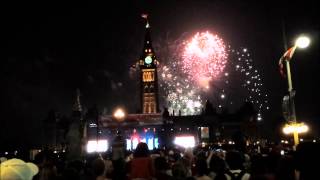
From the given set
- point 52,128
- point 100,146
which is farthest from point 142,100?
point 100,146

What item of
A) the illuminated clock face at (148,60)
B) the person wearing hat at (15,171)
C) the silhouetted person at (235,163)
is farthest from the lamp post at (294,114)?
the illuminated clock face at (148,60)

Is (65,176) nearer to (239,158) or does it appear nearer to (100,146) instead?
(239,158)

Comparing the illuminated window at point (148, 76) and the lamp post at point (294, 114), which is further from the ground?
the illuminated window at point (148, 76)

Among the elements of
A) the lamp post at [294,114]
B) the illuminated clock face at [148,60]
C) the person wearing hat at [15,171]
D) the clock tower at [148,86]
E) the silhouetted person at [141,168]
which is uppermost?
the illuminated clock face at [148,60]

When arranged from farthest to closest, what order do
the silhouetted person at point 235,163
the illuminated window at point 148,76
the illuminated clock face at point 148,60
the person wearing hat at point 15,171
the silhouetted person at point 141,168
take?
the illuminated clock face at point 148,60, the illuminated window at point 148,76, the silhouetted person at point 141,168, the silhouetted person at point 235,163, the person wearing hat at point 15,171

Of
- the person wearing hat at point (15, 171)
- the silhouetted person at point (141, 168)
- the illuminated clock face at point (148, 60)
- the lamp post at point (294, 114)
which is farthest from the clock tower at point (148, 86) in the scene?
the person wearing hat at point (15, 171)

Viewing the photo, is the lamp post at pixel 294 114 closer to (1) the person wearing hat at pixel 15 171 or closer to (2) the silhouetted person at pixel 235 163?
(2) the silhouetted person at pixel 235 163

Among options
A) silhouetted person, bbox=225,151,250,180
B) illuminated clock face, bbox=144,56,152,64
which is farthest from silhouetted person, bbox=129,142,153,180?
illuminated clock face, bbox=144,56,152,64

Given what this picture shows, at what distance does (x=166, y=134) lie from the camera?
283 feet

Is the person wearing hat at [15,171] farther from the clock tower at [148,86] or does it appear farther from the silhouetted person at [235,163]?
the clock tower at [148,86]

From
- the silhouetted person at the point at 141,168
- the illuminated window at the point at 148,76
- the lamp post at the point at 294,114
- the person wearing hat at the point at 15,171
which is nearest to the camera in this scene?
the person wearing hat at the point at 15,171

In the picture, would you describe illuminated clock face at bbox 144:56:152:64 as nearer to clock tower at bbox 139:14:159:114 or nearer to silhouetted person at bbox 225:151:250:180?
clock tower at bbox 139:14:159:114

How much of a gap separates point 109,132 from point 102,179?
262 feet

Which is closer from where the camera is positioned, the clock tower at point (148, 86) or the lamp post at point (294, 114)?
the lamp post at point (294, 114)
